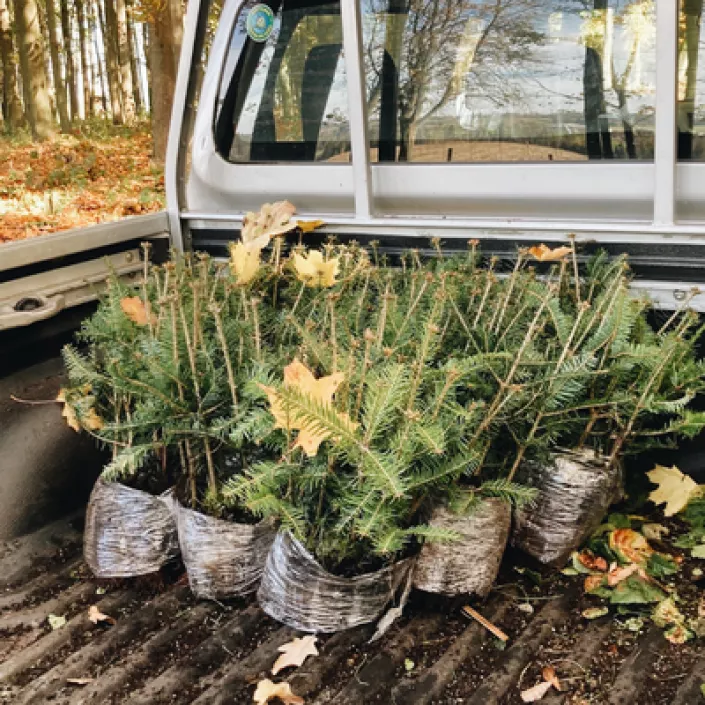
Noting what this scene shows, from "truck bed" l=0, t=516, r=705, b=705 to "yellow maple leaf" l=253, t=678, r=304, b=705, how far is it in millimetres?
29

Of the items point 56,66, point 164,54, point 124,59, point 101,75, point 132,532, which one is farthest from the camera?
point 101,75

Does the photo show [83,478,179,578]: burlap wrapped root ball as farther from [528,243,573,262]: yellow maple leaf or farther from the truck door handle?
[528,243,573,262]: yellow maple leaf

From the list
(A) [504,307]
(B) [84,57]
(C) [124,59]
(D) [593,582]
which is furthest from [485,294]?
(B) [84,57]

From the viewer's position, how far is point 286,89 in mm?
2967

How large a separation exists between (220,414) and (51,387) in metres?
0.72

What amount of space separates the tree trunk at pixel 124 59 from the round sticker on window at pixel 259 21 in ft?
43.1

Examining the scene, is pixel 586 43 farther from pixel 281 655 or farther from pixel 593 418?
pixel 281 655

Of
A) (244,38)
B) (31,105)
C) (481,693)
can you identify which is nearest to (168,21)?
(31,105)

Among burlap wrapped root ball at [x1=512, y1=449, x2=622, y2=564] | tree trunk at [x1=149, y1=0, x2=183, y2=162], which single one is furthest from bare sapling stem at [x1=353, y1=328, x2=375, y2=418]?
tree trunk at [x1=149, y1=0, x2=183, y2=162]

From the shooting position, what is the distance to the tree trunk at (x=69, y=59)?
17.7 m

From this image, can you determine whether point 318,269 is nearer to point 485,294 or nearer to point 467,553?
point 485,294

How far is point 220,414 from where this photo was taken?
7.02 ft

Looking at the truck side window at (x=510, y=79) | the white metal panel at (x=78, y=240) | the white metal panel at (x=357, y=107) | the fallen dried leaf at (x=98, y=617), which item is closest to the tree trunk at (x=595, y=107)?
the truck side window at (x=510, y=79)

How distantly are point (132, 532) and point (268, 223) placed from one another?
1072mm
